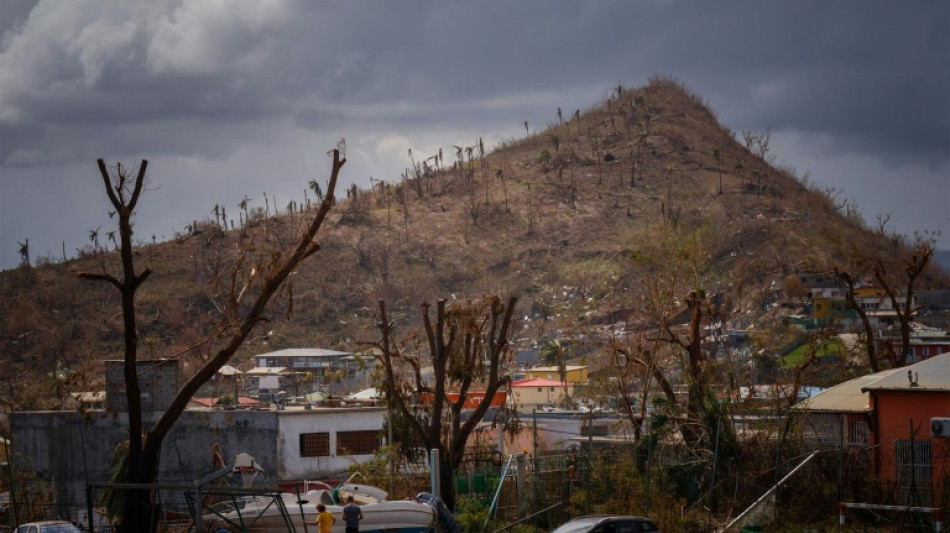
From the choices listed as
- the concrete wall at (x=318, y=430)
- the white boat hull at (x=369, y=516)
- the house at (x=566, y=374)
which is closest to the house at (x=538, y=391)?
the house at (x=566, y=374)

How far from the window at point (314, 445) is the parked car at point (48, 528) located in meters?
15.3

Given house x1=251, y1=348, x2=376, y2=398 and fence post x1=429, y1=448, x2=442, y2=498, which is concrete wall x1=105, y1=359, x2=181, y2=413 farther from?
house x1=251, y1=348, x2=376, y2=398

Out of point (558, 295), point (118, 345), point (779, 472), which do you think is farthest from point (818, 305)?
point (779, 472)

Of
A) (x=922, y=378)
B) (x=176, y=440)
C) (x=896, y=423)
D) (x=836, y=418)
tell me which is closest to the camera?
(x=896, y=423)

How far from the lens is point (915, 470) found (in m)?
23.9

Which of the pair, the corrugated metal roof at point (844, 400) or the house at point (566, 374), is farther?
the house at point (566, 374)

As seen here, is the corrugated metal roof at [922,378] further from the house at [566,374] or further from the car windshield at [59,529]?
the house at [566,374]

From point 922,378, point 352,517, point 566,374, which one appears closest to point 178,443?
point 352,517

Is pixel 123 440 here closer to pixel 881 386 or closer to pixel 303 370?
pixel 881 386

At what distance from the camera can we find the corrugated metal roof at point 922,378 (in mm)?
26641

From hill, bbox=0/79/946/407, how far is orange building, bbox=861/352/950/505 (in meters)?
54.8

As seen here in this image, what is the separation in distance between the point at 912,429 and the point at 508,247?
103 m

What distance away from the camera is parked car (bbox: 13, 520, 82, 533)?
A: 2319 centimetres

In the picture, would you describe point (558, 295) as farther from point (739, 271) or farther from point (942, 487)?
point (942, 487)
